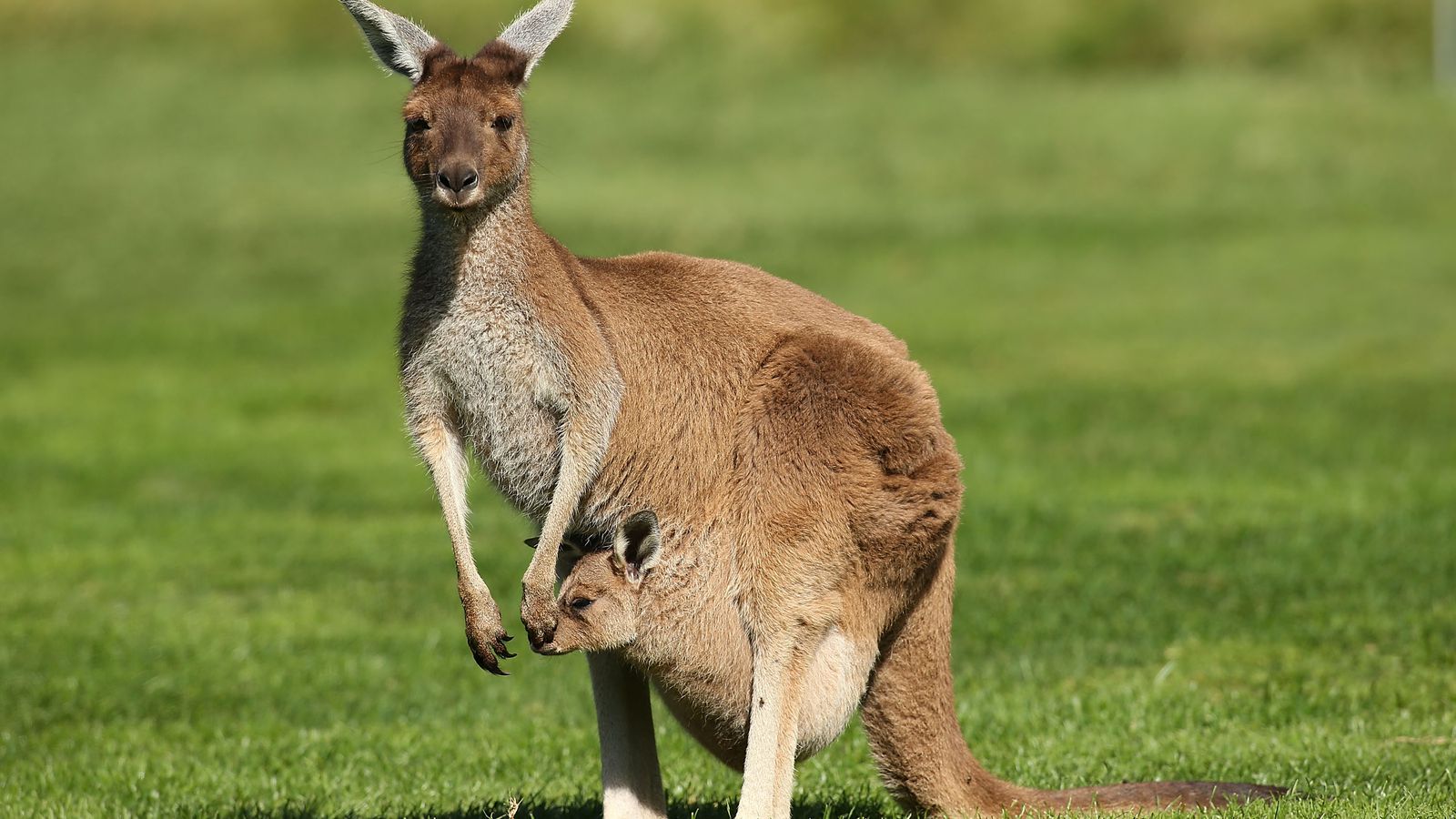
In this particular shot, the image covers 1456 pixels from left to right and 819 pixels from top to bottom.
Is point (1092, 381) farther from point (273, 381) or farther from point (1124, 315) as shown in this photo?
point (273, 381)

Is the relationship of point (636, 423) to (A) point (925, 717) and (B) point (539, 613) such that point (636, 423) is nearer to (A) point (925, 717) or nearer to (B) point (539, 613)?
(B) point (539, 613)

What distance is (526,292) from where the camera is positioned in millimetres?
4617

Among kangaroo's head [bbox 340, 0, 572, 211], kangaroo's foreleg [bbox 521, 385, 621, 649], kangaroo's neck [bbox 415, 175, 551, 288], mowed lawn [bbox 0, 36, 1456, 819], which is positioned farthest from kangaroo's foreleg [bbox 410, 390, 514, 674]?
mowed lawn [bbox 0, 36, 1456, 819]

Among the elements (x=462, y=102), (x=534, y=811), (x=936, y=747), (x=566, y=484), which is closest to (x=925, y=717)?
(x=936, y=747)

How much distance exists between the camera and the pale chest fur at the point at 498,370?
4574mm

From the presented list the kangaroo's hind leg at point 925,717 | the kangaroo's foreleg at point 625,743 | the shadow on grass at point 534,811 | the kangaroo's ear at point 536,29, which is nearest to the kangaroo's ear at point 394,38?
the kangaroo's ear at point 536,29

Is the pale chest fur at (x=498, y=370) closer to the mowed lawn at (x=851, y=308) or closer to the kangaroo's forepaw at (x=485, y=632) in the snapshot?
the kangaroo's forepaw at (x=485, y=632)

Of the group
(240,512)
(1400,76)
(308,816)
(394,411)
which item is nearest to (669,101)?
(1400,76)

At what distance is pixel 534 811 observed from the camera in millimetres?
5609

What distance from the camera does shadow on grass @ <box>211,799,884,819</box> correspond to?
18.2ft

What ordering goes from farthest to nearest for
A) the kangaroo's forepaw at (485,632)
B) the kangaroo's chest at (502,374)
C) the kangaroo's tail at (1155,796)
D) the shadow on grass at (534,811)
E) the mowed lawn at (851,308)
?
the mowed lawn at (851,308) < the shadow on grass at (534,811) < the kangaroo's tail at (1155,796) < the kangaroo's forepaw at (485,632) < the kangaroo's chest at (502,374)

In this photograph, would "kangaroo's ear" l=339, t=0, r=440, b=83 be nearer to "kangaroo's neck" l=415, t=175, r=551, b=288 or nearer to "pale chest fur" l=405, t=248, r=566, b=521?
"kangaroo's neck" l=415, t=175, r=551, b=288

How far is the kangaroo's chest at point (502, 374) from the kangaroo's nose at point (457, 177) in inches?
12.2

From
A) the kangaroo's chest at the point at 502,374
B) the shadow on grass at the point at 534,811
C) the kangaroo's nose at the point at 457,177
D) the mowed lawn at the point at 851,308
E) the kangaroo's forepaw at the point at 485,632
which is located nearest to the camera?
the kangaroo's nose at the point at 457,177
